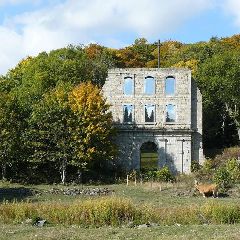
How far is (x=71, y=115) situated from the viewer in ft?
158

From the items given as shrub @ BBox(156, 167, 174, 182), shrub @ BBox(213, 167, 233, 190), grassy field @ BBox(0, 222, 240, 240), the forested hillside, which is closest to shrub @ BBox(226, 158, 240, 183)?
shrub @ BBox(213, 167, 233, 190)

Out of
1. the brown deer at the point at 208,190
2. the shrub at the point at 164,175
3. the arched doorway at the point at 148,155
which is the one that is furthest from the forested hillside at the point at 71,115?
the brown deer at the point at 208,190

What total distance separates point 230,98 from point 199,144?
7.38 m

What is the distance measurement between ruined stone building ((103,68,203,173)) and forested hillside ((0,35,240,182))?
247 cm

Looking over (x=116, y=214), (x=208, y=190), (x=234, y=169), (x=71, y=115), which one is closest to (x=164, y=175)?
(x=234, y=169)

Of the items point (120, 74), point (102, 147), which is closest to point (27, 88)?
point (120, 74)

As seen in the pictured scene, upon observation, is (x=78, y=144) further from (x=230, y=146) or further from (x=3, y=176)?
(x=230, y=146)

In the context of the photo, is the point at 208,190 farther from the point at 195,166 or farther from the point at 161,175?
the point at 195,166

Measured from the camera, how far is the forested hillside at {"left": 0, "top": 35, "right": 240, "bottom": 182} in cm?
4691

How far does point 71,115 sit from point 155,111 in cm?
943

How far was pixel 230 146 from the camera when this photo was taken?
5988 cm

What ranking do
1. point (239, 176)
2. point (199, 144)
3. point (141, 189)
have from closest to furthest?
point (141, 189), point (239, 176), point (199, 144)

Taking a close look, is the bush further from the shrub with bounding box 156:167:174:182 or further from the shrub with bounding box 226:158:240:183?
the shrub with bounding box 226:158:240:183

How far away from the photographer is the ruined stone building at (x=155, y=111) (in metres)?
53.3
